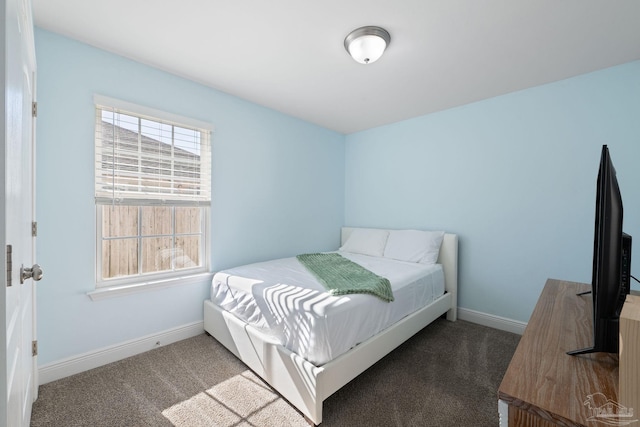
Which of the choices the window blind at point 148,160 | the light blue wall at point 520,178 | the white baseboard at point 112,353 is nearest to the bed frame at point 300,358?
the white baseboard at point 112,353

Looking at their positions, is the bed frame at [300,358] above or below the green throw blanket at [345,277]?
below

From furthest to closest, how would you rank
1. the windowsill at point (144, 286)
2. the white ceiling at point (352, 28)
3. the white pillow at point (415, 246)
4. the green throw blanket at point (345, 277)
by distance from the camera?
the white pillow at point (415, 246)
the windowsill at point (144, 286)
the green throw blanket at point (345, 277)
the white ceiling at point (352, 28)

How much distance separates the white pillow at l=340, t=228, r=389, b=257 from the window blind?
1919 mm

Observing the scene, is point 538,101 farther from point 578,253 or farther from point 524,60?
point 578,253

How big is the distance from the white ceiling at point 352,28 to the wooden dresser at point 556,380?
1.80 meters

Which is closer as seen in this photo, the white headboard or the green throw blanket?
the green throw blanket

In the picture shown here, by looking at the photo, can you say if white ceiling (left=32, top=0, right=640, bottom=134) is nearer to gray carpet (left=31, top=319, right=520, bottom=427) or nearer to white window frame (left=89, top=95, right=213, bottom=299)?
white window frame (left=89, top=95, right=213, bottom=299)

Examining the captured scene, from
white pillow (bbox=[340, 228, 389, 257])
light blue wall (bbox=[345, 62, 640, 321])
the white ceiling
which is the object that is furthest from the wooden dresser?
white pillow (bbox=[340, 228, 389, 257])

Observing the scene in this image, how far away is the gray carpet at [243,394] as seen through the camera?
5.29 feet

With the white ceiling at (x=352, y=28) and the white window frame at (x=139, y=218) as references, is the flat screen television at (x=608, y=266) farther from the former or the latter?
the white window frame at (x=139, y=218)

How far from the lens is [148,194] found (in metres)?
2.37

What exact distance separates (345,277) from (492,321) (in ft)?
5.86

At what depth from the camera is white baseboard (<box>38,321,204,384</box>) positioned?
75.8 inches

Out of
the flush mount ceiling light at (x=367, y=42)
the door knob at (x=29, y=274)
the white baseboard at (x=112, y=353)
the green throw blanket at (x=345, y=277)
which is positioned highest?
the flush mount ceiling light at (x=367, y=42)
